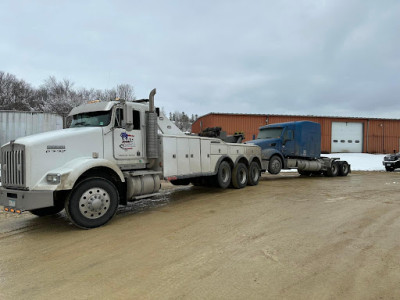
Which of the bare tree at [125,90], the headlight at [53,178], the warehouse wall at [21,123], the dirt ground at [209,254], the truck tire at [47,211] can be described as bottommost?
the dirt ground at [209,254]

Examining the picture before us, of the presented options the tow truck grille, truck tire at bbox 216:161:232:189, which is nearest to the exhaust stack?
the tow truck grille

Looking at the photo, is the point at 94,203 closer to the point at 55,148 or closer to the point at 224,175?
the point at 55,148

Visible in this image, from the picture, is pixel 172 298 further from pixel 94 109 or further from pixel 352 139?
pixel 352 139

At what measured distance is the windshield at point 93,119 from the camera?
6.29 meters

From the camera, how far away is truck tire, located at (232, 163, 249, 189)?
33.3 ft

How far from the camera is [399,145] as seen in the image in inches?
1345

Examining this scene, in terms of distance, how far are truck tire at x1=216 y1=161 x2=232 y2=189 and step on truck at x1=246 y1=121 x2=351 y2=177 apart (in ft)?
10.3

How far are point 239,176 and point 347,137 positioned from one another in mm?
27569

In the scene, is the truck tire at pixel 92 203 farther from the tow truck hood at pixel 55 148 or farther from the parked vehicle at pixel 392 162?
the parked vehicle at pixel 392 162

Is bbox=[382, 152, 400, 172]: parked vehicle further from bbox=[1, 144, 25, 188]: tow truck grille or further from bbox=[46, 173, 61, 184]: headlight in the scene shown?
bbox=[1, 144, 25, 188]: tow truck grille

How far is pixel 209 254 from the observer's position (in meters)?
4.05

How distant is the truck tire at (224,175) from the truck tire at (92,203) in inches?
168

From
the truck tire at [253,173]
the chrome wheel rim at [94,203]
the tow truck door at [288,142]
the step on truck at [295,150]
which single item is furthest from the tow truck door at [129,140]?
the tow truck door at [288,142]

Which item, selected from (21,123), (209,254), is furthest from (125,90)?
(209,254)
